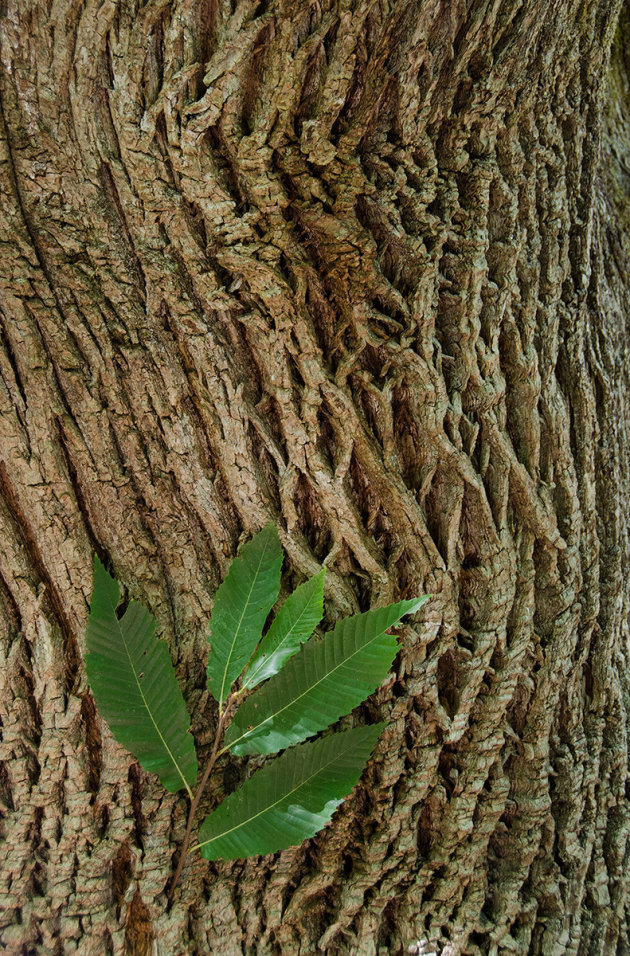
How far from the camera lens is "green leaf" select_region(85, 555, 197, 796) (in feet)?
3.20

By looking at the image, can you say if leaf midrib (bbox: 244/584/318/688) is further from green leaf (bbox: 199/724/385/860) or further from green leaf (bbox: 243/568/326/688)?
green leaf (bbox: 199/724/385/860)

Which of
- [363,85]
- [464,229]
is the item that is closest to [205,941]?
[464,229]

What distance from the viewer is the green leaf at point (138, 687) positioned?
38.4 inches

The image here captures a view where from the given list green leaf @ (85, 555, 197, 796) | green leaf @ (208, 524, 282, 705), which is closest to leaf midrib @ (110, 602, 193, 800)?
green leaf @ (85, 555, 197, 796)

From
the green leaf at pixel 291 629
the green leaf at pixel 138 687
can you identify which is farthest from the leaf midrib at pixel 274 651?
the green leaf at pixel 138 687

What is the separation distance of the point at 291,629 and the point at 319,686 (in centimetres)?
10

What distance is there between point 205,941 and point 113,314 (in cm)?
105

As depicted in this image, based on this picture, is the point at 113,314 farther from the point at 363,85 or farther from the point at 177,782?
the point at 177,782

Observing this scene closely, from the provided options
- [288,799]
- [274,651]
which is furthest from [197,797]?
[274,651]

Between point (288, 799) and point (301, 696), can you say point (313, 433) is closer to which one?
point (301, 696)

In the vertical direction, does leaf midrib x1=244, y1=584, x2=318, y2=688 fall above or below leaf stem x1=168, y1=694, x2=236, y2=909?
above

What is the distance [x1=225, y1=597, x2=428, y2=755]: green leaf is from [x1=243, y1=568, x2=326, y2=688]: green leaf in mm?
16

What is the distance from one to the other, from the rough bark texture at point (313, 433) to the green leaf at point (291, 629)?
10 cm

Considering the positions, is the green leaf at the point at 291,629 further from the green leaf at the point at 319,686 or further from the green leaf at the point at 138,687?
the green leaf at the point at 138,687
